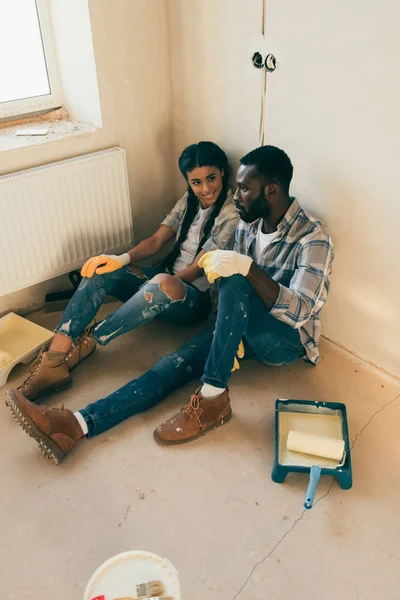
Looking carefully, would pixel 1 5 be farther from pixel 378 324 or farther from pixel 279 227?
pixel 378 324

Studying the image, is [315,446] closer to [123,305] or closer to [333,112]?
[123,305]

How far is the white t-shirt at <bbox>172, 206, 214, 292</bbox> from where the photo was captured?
210 centimetres

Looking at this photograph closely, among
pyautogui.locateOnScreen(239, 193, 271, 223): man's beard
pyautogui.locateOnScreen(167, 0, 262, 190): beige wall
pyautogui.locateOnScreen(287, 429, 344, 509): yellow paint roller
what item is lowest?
pyautogui.locateOnScreen(287, 429, 344, 509): yellow paint roller

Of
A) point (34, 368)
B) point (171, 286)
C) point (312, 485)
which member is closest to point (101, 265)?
point (171, 286)

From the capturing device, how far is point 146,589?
1.22 m

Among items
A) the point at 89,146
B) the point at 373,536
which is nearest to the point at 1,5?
the point at 89,146

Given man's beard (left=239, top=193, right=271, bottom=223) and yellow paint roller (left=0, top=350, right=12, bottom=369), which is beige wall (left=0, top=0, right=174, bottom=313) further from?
man's beard (left=239, top=193, right=271, bottom=223)

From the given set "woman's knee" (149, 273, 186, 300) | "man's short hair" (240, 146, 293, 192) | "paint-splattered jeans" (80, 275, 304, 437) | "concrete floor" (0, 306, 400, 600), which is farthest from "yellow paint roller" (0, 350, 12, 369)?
"man's short hair" (240, 146, 293, 192)

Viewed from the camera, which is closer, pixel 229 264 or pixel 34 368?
pixel 229 264

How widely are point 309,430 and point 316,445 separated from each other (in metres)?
0.11

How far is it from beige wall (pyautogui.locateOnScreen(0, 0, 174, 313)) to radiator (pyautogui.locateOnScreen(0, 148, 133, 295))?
0.07 m

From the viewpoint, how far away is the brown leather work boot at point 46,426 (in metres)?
1.62

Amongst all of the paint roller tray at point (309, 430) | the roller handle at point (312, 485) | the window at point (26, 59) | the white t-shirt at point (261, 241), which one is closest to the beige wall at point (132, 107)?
the window at point (26, 59)

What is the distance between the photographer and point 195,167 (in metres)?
1.97
